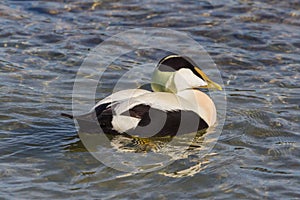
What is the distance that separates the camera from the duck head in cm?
621

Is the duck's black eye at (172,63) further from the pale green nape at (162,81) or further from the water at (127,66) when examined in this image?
the water at (127,66)

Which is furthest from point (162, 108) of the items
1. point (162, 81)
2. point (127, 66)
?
point (127, 66)

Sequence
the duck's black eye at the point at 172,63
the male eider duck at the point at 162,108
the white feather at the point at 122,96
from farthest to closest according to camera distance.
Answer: the duck's black eye at the point at 172,63, the white feather at the point at 122,96, the male eider duck at the point at 162,108

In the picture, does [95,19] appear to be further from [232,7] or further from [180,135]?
[180,135]

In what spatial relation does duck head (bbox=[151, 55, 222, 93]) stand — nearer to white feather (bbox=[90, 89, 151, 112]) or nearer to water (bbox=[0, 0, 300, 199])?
white feather (bbox=[90, 89, 151, 112])

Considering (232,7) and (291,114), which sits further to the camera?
(232,7)

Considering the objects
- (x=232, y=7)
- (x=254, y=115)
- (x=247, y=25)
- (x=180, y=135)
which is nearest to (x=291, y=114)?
(x=254, y=115)

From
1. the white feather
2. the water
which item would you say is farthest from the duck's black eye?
the water

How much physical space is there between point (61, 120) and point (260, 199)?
8.04ft

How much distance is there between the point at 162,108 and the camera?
5805 mm

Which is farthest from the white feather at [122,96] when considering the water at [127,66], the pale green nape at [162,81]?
the water at [127,66]

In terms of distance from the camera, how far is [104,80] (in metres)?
7.79

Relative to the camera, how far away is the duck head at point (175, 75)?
6.21 m

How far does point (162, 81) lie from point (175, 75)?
146 mm
